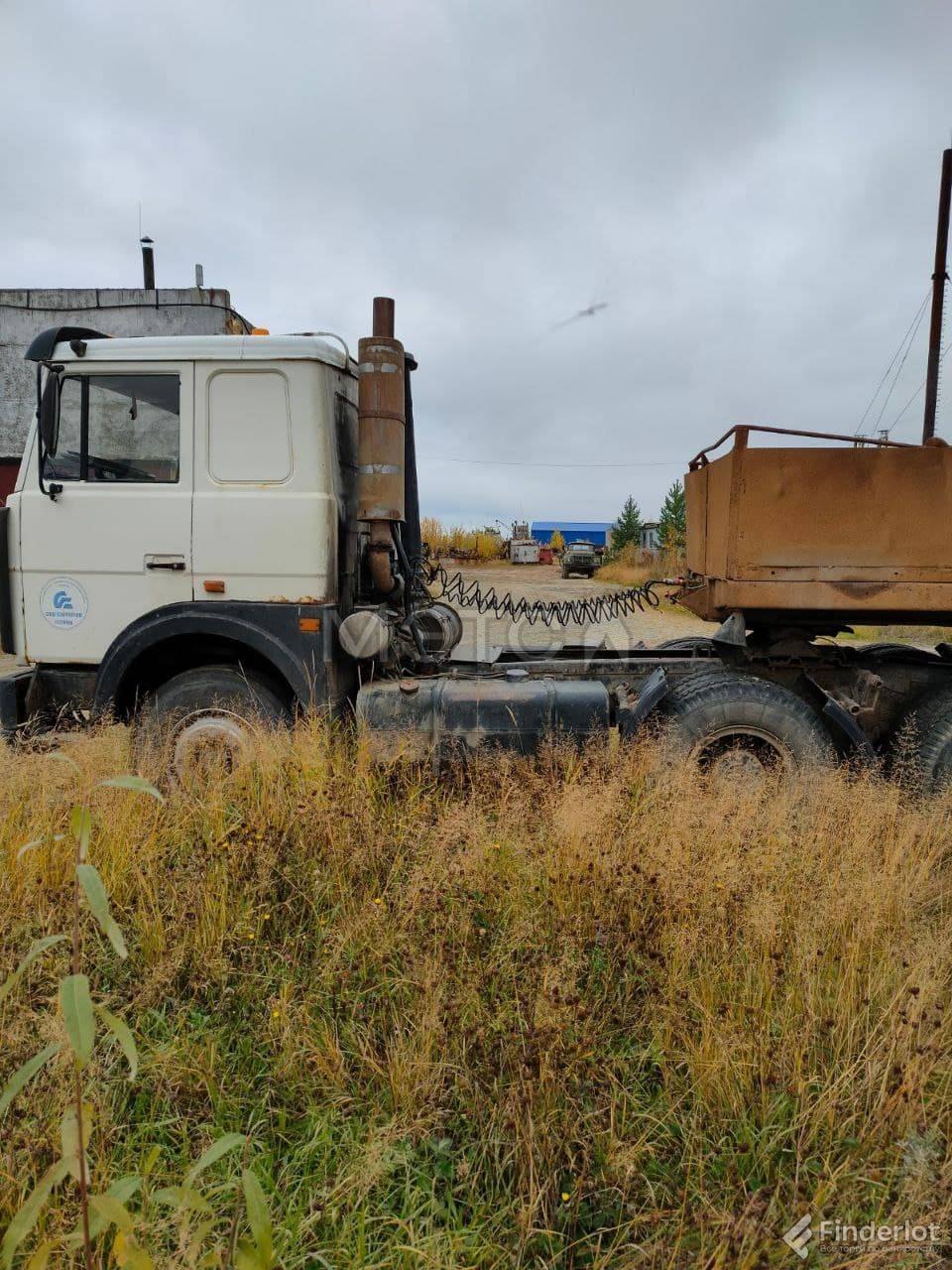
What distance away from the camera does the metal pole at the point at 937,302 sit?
16.4 ft

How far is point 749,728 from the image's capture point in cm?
393

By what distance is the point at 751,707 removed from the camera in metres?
3.93

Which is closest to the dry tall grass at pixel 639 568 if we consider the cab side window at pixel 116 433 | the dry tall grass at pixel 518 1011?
the cab side window at pixel 116 433

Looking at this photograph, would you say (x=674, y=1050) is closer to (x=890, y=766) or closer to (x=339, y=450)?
(x=890, y=766)

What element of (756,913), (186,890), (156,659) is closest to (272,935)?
(186,890)

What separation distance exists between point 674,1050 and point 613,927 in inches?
19.6

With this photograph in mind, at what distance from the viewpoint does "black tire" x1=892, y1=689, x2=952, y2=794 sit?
393 cm

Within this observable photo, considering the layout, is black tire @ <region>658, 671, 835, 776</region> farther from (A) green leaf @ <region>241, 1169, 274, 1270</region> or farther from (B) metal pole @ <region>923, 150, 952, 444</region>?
(A) green leaf @ <region>241, 1169, 274, 1270</region>

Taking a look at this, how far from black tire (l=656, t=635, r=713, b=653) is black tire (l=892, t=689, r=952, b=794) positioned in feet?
4.15

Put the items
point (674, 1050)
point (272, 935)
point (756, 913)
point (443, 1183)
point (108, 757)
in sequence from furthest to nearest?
point (108, 757)
point (272, 935)
point (756, 913)
point (674, 1050)
point (443, 1183)

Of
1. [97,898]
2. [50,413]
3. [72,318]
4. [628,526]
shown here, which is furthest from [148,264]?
[628,526]

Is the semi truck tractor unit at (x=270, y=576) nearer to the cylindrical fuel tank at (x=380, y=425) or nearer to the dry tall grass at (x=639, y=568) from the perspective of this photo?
the cylindrical fuel tank at (x=380, y=425)

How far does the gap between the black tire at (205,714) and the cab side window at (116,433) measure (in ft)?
3.92

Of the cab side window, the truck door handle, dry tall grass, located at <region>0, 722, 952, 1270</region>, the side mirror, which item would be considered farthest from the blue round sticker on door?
dry tall grass, located at <region>0, 722, 952, 1270</region>
